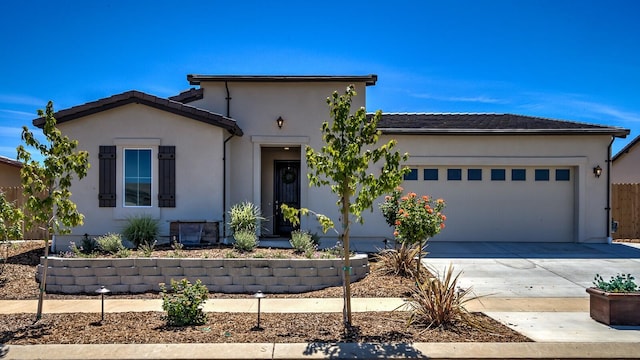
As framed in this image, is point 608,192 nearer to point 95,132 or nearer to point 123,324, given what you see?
point 123,324

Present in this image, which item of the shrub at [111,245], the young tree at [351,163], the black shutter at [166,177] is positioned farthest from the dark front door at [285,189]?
the young tree at [351,163]

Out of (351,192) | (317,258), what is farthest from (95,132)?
(351,192)

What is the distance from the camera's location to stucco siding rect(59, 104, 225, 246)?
Answer: 452 inches

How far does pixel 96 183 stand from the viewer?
37.7ft

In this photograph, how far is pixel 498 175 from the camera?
45.6ft

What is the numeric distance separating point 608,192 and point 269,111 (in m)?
10.8

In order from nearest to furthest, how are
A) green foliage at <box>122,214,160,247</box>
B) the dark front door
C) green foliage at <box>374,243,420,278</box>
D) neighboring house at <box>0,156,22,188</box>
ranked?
green foliage at <box>374,243,420,278</box> < green foliage at <box>122,214,160,247</box> < the dark front door < neighboring house at <box>0,156,22,188</box>

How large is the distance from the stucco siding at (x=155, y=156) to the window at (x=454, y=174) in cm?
706

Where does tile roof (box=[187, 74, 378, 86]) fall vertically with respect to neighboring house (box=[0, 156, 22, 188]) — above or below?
above

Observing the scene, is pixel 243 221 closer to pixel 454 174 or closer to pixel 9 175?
pixel 454 174

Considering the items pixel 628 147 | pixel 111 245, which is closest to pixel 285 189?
pixel 111 245

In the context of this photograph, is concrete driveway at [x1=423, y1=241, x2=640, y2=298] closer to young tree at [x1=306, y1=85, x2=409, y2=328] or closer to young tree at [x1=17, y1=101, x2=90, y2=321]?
young tree at [x1=306, y1=85, x2=409, y2=328]

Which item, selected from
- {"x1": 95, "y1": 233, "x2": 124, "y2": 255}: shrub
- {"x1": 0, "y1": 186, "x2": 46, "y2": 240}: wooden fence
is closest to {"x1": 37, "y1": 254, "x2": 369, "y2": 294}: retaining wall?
{"x1": 95, "y1": 233, "x2": 124, "y2": 255}: shrub

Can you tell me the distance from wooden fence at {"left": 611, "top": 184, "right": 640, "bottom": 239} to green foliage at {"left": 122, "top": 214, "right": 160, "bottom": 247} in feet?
48.9
